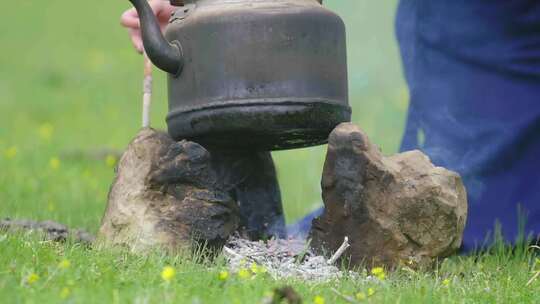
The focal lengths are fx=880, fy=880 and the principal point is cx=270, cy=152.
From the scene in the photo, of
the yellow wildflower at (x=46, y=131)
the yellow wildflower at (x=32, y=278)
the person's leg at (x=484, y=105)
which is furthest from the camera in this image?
the yellow wildflower at (x=46, y=131)

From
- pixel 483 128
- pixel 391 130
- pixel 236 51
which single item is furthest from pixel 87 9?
pixel 236 51

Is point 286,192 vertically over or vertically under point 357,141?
under

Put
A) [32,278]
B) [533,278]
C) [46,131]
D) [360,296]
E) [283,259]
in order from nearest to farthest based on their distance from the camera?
[32,278], [360,296], [533,278], [283,259], [46,131]

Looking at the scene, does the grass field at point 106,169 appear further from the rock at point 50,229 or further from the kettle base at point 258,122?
the kettle base at point 258,122

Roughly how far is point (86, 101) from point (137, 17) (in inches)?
226

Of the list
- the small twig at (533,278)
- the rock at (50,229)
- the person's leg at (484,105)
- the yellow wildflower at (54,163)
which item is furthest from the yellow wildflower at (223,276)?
the yellow wildflower at (54,163)

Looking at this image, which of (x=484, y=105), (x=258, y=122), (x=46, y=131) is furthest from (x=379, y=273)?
(x=46, y=131)

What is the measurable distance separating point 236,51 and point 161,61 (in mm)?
284

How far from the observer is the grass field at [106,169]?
2.38m

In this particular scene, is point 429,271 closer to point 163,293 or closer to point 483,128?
point 163,293

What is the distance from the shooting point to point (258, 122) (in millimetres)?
2820

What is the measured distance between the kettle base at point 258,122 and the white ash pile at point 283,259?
363mm

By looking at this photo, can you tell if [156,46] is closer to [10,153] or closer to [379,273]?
[379,273]

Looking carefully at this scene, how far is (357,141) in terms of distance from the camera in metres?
2.83
